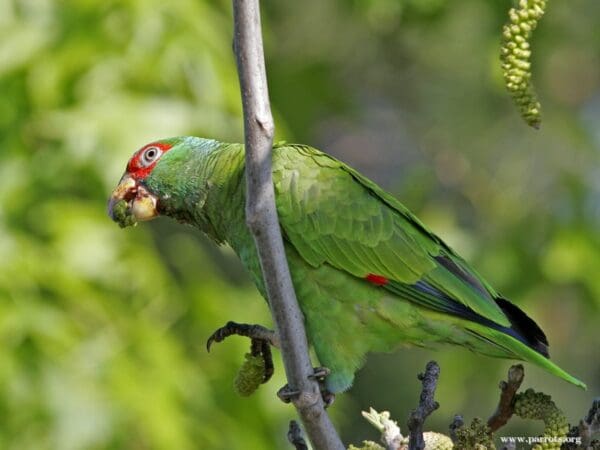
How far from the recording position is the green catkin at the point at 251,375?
2.71 metres

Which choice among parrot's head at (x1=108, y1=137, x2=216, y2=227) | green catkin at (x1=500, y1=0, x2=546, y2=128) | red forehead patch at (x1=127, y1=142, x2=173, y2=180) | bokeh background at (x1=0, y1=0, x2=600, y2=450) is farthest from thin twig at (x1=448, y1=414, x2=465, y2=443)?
bokeh background at (x1=0, y1=0, x2=600, y2=450)

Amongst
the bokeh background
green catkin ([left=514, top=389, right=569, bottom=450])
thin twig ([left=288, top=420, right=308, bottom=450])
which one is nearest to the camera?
green catkin ([left=514, top=389, right=569, bottom=450])

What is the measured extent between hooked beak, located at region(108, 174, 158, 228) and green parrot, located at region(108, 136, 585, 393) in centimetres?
26

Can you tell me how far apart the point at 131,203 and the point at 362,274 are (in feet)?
2.77

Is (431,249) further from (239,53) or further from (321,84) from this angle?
(321,84)

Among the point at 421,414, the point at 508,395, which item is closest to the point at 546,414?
the point at 508,395

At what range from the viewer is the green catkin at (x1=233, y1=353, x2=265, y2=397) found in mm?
2705

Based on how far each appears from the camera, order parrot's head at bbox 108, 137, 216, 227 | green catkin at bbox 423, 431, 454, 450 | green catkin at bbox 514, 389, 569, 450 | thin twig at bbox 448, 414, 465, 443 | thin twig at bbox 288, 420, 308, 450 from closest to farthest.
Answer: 1. green catkin at bbox 514, 389, 569, 450
2. thin twig at bbox 448, 414, 465, 443
3. green catkin at bbox 423, 431, 454, 450
4. thin twig at bbox 288, 420, 308, 450
5. parrot's head at bbox 108, 137, 216, 227

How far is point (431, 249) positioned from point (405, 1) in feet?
10.8

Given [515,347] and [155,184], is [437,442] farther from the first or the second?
[155,184]

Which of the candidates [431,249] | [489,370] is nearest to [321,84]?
[489,370]

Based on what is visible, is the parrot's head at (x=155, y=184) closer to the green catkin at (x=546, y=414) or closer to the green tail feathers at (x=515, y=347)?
the green tail feathers at (x=515, y=347)

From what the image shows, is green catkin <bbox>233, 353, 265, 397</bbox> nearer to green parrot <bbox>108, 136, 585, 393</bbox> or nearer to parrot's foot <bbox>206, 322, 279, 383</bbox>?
parrot's foot <bbox>206, 322, 279, 383</bbox>

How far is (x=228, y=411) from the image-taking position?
5375mm
